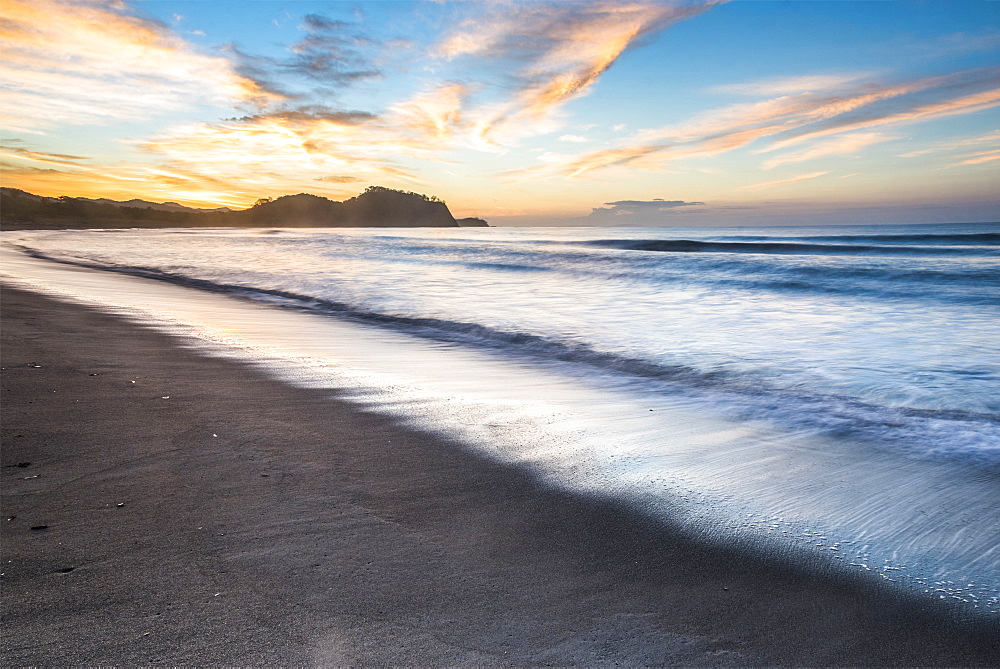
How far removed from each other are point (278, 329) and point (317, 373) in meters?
2.92

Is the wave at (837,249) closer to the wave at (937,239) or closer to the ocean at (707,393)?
the wave at (937,239)

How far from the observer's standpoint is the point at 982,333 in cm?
831

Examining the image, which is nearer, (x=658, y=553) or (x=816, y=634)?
(x=816, y=634)

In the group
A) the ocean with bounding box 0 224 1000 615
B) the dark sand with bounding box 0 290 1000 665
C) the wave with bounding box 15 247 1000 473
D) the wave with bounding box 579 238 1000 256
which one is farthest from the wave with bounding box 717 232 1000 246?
the dark sand with bounding box 0 290 1000 665

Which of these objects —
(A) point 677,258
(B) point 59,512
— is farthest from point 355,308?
(A) point 677,258

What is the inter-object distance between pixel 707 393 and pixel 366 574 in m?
3.77

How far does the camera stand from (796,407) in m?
4.49

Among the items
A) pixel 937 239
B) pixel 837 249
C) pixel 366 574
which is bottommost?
pixel 366 574

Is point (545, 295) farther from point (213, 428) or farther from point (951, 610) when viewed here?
point (951, 610)

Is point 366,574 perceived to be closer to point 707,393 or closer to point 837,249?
point 707,393

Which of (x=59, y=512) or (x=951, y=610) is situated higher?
(x=59, y=512)

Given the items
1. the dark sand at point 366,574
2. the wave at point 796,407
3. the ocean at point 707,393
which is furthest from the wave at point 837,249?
the dark sand at point 366,574

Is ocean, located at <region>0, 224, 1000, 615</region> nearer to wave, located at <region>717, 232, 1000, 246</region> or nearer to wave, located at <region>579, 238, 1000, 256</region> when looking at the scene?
wave, located at <region>579, 238, 1000, 256</region>

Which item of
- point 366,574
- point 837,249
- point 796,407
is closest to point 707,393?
point 796,407
